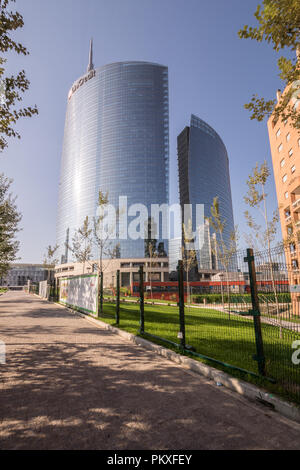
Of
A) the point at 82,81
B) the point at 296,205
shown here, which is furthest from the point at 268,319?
the point at 82,81

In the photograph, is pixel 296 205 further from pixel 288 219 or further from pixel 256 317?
pixel 256 317

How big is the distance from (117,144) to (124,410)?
120 meters

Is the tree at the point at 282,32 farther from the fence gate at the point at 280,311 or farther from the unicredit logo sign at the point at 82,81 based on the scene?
the unicredit logo sign at the point at 82,81

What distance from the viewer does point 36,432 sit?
259 cm

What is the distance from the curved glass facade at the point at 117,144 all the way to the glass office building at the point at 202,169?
19.5m

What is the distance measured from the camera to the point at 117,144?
113 m

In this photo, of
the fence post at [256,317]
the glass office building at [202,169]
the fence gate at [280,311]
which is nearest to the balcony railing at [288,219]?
the fence gate at [280,311]

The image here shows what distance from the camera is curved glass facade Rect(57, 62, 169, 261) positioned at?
10569 centimetres

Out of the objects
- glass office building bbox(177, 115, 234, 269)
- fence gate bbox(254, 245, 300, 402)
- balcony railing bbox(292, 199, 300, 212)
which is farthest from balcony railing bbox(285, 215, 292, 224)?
glass office building bbox(177, 115, 234, 269)

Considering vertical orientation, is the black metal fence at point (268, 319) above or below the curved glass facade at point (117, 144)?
below

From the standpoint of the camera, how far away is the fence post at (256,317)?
411 centimetres

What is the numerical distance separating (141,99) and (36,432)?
137 m

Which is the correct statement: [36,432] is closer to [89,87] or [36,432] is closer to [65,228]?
[65,228]

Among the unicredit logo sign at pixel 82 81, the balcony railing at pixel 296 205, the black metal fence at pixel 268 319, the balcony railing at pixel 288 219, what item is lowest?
the black metal fence at pixel 268 319
